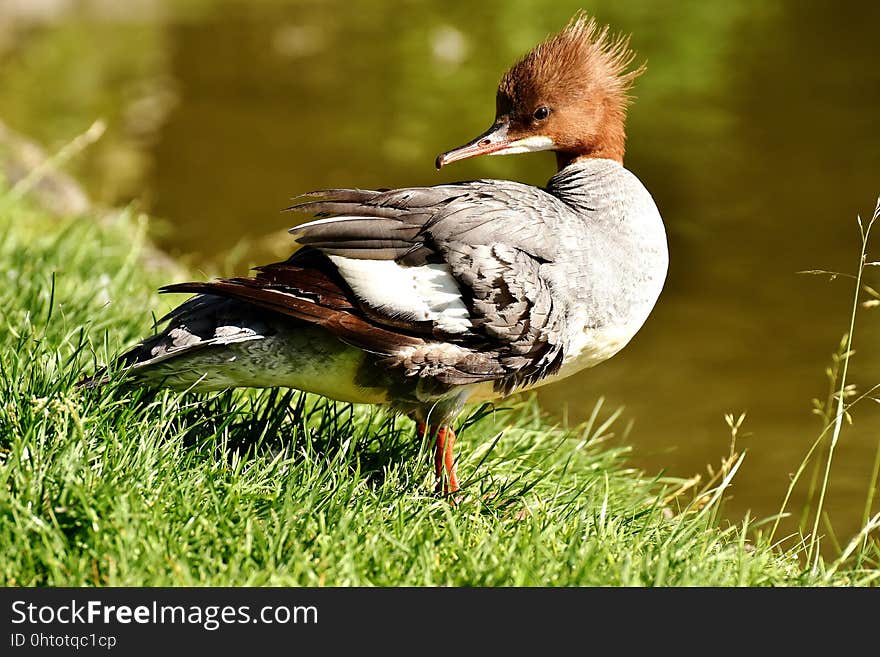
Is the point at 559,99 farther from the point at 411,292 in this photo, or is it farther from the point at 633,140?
the point at 633,140

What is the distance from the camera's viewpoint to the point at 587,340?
362 centimetres

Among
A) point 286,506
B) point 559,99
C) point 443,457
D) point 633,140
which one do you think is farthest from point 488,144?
point 633,140

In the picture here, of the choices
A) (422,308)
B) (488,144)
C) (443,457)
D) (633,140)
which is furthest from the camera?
(633,140)

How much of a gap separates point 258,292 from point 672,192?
734cm

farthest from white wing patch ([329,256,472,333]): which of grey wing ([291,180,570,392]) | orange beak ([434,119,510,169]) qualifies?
orange beak ([434,119,510,169])

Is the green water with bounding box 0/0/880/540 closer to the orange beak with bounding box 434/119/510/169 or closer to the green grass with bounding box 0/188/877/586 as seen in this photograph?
the green grass with bounding box 0/188/877/586

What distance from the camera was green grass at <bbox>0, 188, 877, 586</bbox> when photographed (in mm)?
2799

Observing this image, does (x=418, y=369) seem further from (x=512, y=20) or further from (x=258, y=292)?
(x=512, y=20)

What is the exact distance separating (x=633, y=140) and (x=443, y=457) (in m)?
8.31

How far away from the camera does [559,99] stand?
401 cm

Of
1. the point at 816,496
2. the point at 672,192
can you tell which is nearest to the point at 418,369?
the point at 816,496

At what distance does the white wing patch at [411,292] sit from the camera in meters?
3.41

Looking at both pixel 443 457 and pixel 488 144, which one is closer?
pixel 443 457
